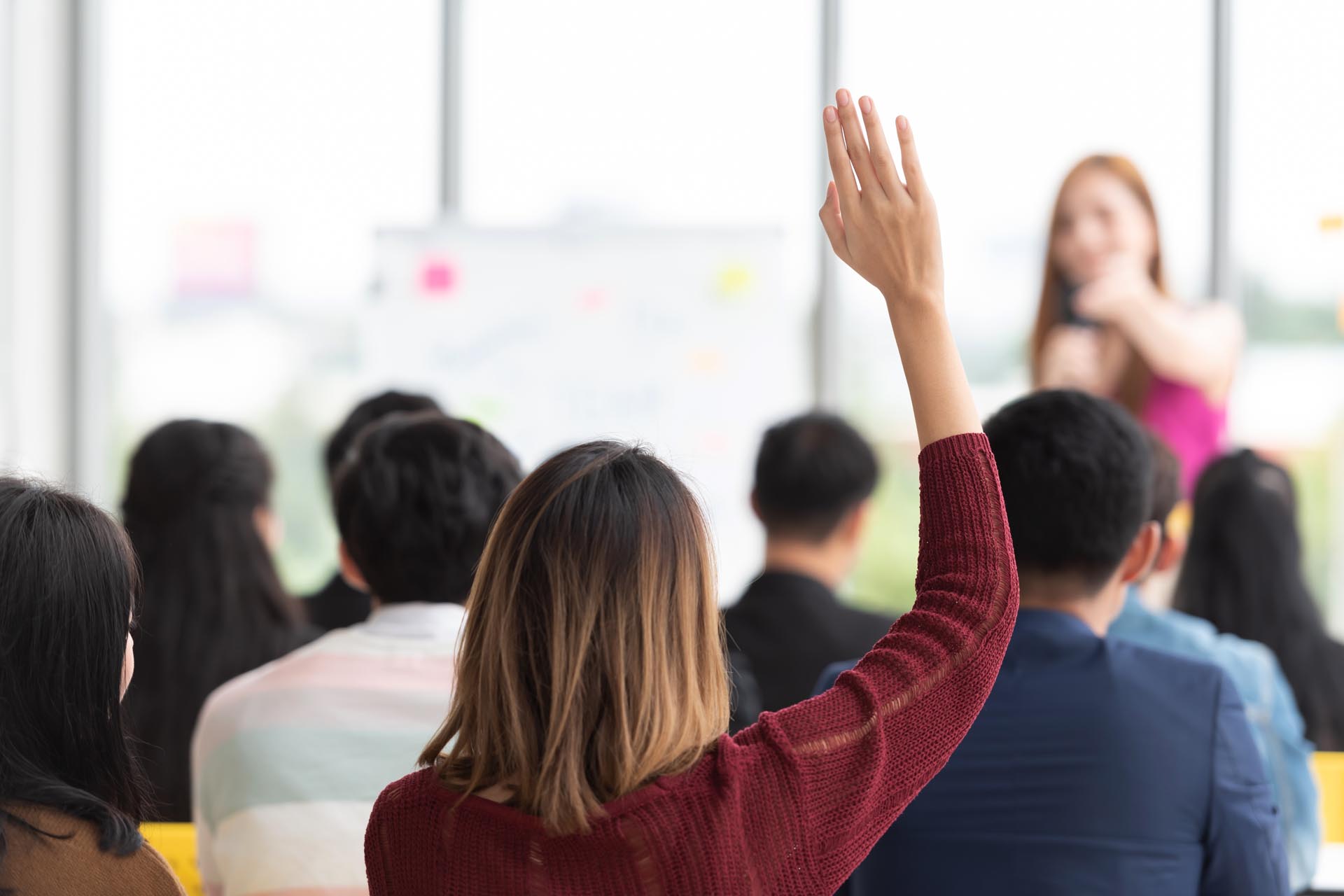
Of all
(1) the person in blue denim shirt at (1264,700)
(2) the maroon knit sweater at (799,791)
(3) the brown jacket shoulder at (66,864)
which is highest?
(2) the maroon knit sweater at (799,791)

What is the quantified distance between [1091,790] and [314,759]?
3.00 feet

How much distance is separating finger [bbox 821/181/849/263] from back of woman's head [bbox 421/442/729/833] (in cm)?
27

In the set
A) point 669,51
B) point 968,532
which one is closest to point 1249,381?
point 669,51

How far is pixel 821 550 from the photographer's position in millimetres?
2609

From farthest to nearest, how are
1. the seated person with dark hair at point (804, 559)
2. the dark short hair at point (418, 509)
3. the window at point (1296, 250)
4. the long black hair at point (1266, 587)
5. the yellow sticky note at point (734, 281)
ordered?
the window at point (1296, 250) → the yellow sticky note at point (734, 281) → the long black hair at point (1266, 587) → the seated person with dark hair at point (804, 559) → the dark short hair at point (418, 509)

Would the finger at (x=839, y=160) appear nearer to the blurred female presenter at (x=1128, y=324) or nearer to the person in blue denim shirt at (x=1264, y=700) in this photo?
the person in blue denim shirt at (x=1264, y=700)

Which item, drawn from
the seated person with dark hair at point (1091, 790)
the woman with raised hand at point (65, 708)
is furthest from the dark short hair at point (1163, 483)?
the woman with raised hand at point (65, 708)

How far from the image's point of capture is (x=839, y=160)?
3.51 ft

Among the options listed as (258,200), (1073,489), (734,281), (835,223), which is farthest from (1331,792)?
(258,200)

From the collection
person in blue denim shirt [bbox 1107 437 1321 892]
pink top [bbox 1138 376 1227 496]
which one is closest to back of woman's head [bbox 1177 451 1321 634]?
person in blue denim shirt [bbox 1107 437 1321 892]

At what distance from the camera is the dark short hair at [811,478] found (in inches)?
104

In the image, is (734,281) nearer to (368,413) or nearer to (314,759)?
(368,413)

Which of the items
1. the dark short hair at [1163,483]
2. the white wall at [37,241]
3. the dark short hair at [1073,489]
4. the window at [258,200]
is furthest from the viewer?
the window at [258,200]

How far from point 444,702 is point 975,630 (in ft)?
2.70
